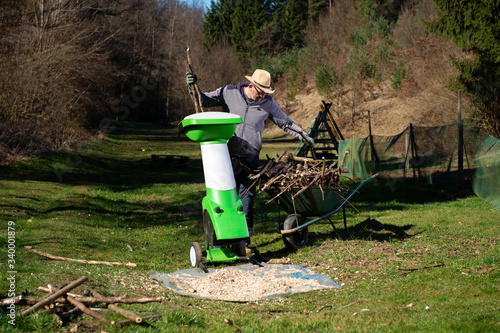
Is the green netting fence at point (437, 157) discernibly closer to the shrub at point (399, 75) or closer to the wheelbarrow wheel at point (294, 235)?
the wheelbarrow wheel at point (294, 235)

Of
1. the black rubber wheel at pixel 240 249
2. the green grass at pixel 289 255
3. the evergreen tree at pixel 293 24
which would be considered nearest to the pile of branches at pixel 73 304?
the green grass at pixel 289 255

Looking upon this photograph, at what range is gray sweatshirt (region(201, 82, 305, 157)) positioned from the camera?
6.84 meters

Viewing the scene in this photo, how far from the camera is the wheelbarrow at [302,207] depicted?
6.85 metres

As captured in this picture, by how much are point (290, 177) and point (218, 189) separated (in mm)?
1242

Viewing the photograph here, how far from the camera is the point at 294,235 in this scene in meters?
7.18

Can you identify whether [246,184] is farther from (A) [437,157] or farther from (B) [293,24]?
(B) [293,24]

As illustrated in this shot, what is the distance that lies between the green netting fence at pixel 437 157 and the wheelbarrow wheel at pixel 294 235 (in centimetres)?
554

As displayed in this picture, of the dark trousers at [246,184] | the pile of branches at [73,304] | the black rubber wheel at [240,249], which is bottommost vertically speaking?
the black rubber wheel at [240,249]

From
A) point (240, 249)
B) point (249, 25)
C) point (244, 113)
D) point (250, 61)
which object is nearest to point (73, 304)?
point (240, 249)

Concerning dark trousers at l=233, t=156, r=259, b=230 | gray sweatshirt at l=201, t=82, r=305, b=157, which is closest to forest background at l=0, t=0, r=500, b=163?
gray sweatshirt at l=201, t=82, r=305, b=157

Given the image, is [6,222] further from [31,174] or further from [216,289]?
[31,174]

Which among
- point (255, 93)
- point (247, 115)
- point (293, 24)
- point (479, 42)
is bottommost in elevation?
point (247, 115)

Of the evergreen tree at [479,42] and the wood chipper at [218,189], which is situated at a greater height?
the evergreen tree at [479,42]

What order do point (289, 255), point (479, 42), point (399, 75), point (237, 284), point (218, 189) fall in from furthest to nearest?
point (399, 75), point (479, 42), point (289, 255), point (218, 189), point (237, 284)
